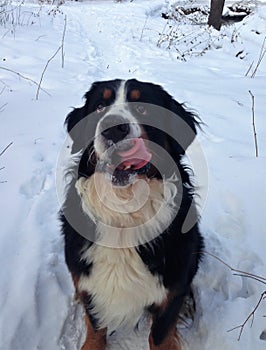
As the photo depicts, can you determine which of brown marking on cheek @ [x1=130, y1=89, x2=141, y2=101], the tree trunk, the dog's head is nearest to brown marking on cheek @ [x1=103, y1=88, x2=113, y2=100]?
the dog's head

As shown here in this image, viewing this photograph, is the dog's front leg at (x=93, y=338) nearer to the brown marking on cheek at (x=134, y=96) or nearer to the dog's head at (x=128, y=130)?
the dog's head at (x=128, y=130)

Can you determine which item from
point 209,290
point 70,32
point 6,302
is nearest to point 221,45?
point 70,32

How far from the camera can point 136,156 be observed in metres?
1.89

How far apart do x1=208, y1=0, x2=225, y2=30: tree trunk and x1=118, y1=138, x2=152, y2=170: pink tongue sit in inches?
367

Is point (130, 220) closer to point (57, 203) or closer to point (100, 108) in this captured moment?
point (100, 108)

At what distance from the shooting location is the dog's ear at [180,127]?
2143 millimetres

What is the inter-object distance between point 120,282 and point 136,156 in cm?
64

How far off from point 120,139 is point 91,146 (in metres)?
0.23

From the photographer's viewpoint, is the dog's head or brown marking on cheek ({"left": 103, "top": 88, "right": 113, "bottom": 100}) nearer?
the dog's head

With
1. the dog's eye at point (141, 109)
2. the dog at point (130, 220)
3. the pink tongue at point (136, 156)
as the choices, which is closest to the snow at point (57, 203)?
the dog at point (130, 220)

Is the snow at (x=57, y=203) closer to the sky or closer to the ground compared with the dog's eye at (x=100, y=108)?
closer to the ground

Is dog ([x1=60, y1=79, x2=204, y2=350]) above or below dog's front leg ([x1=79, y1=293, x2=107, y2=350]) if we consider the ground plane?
above

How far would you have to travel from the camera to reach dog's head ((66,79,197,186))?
188 centimetres

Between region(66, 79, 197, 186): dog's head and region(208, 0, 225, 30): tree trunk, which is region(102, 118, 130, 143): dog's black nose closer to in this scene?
region(66, 79, 197, 186): dog's head
